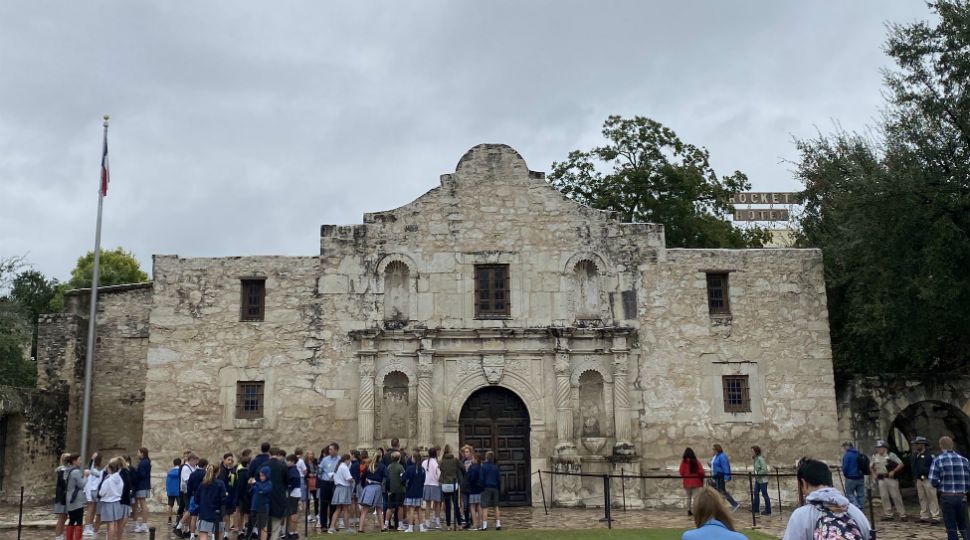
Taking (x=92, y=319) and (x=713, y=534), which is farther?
(x=92, y=319)

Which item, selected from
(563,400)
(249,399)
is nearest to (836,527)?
(563,400)

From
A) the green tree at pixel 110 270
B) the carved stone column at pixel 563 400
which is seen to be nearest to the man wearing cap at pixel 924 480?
the carved stone column at pixel 563 400

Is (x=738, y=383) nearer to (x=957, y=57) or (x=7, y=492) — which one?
(x=957, y=57)

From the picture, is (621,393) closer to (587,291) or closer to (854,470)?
(587,291)

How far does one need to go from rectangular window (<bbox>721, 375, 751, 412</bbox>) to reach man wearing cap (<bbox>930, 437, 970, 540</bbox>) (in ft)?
25.9

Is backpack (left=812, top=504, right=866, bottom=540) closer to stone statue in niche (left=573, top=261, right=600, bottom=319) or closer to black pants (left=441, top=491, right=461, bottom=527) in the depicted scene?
black pants (left=441, top=491, right=461, bottom=527)

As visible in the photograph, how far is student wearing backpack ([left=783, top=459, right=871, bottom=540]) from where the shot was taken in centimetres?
570

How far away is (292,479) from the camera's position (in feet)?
46.3

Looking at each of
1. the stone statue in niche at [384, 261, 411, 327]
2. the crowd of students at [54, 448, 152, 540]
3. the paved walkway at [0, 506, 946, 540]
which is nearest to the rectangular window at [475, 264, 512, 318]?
the stone statue in niche at [384, 261, 411, 327]

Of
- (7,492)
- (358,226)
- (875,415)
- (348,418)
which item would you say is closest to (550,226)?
(358,226)

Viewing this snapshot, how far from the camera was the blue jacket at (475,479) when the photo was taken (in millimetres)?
15641

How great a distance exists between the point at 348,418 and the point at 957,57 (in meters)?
16.3

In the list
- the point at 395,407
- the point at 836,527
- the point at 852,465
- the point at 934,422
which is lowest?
the point at 852,465

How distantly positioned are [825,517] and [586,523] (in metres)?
11.2
